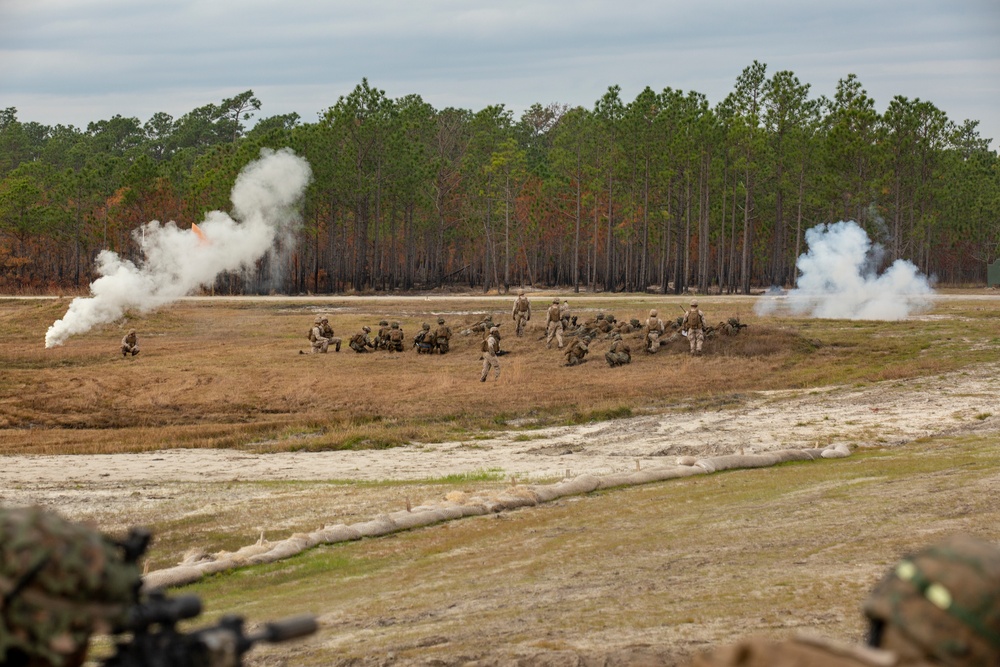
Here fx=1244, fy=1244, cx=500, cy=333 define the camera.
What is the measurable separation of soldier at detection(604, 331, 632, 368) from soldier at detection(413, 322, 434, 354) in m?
7.10

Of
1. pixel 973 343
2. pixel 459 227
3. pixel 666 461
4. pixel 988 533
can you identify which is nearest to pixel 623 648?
pixel 988 533

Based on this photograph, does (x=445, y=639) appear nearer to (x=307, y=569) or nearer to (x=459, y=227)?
(x=307, y=569)

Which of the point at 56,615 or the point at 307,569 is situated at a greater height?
the point at 56,615

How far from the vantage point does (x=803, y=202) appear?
92312 mm

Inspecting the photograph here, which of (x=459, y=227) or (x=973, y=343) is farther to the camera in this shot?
(x=459, y=227)

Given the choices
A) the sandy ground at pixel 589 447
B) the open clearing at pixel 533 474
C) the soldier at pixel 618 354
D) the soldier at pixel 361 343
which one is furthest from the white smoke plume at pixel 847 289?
the sandy ground at pixel 589 447

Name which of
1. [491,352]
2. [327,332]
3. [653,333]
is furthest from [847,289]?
[327,332]

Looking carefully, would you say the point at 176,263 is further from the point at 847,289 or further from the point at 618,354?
the point at 847,289

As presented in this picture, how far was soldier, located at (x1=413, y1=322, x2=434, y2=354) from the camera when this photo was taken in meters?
44.8

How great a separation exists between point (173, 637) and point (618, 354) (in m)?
36.4

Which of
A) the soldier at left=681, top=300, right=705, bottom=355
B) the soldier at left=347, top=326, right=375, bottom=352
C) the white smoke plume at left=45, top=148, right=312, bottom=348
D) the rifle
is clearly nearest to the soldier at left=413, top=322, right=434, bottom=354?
the soldier at left=347, top=326, right=375, bottom=352

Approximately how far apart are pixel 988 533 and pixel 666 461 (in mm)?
10191

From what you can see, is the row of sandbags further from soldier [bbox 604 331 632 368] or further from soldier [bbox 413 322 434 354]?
soldier [bbox 413 322 434 354]

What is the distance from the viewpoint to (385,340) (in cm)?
4584
